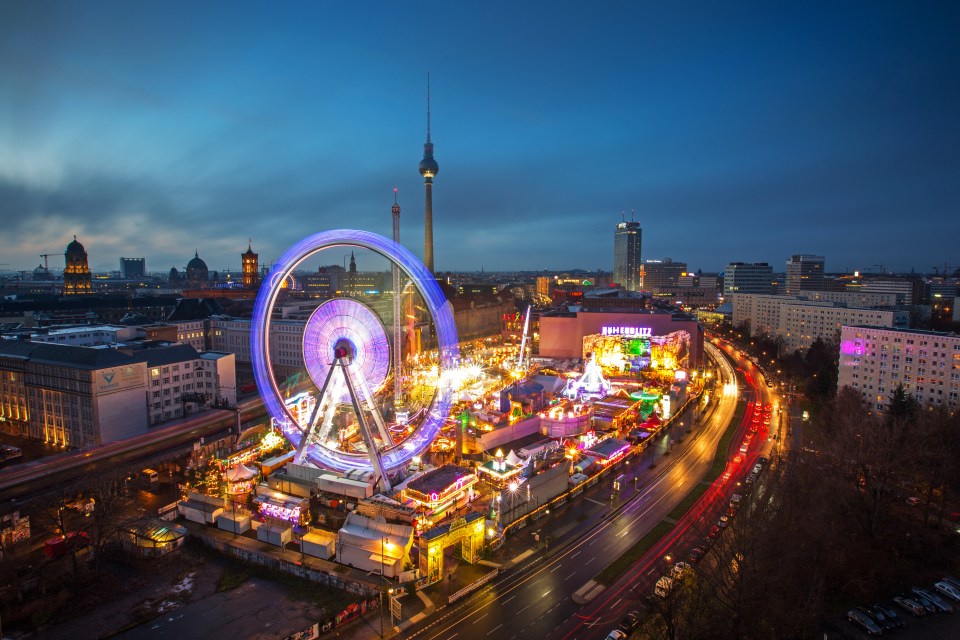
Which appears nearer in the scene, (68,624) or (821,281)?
(68,624)

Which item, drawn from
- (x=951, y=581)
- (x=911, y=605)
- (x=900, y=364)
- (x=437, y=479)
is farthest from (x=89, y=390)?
(x=900, y=364)

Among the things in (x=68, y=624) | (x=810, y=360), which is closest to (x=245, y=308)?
(x=68, y=624)

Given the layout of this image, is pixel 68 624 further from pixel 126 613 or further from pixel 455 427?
pixel 455 427

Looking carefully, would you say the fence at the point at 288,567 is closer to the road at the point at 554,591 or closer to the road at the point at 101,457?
the road at the point at 554,591

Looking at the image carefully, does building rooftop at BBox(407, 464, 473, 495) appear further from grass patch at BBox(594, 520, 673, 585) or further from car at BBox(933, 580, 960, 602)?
car at BBox(933, 580, 960, 602)

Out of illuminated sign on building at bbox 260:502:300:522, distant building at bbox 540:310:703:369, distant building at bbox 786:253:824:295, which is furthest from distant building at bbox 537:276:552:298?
illuminated sign on building at bbox 260:502:300:522

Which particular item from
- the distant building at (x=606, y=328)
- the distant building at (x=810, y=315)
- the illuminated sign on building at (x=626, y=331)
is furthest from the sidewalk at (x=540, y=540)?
the distant building at (x=810, y=315)
